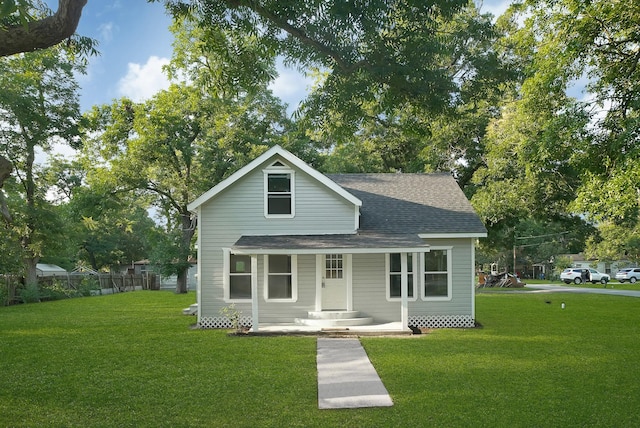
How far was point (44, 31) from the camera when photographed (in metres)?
4.90

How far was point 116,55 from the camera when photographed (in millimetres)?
10523

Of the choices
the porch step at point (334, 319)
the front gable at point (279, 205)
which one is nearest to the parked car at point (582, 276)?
the porch step at point (334, 319)

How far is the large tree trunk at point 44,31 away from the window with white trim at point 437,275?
13036mm

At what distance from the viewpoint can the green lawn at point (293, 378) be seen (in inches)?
268

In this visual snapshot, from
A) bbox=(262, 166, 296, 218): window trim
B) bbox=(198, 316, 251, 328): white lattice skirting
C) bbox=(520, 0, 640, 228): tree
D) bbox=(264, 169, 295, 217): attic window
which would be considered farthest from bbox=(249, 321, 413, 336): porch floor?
bbox=(520, 0, 640, 228): tree

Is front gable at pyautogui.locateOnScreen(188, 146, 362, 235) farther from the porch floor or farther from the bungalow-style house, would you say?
the porch floor

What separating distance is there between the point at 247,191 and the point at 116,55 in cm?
632

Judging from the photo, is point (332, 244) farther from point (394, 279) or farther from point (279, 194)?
point (394, 279)

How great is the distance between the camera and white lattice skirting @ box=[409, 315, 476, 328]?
634 inches

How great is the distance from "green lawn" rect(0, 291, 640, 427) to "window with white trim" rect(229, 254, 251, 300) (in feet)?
5.75

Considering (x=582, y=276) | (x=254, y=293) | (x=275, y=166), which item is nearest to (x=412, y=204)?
(x=275, y=166)

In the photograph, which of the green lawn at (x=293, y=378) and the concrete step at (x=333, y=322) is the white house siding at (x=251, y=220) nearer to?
the concrete step at (x=333, y=322)

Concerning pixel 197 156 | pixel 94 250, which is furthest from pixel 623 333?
pixel 94 250

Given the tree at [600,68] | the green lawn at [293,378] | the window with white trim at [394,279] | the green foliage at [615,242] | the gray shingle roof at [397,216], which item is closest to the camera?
the green lawn at [293,378]
